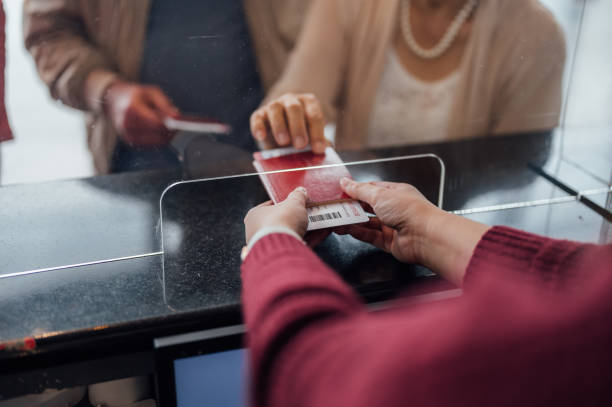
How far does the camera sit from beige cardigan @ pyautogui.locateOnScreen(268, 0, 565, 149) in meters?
0.81

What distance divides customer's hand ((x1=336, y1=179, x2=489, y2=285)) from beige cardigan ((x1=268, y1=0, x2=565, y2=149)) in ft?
0.43

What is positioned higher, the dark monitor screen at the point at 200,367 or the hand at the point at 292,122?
the hand at the point at 292,122

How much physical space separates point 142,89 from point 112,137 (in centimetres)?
8

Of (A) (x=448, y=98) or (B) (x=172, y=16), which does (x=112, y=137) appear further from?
(A) (x=448, y=98)

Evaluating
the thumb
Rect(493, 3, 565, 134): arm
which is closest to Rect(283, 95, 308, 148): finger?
the thumb

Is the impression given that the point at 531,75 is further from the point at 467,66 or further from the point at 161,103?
the point at 161,103

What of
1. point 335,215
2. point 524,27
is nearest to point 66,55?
point 335,215

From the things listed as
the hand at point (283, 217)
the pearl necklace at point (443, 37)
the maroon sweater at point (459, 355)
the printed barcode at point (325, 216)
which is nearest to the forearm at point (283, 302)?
the maroon sweater at point (459, 355)

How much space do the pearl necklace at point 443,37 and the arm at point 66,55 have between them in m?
0.43

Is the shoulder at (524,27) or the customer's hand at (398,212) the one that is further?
the shoulder at (524,27)

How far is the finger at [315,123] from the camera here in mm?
852

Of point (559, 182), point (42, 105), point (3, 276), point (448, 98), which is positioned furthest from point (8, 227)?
point (559, 182)

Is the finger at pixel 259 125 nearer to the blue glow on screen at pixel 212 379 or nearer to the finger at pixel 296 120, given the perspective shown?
the finger at pixel 296 120

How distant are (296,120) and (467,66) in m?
0.29
